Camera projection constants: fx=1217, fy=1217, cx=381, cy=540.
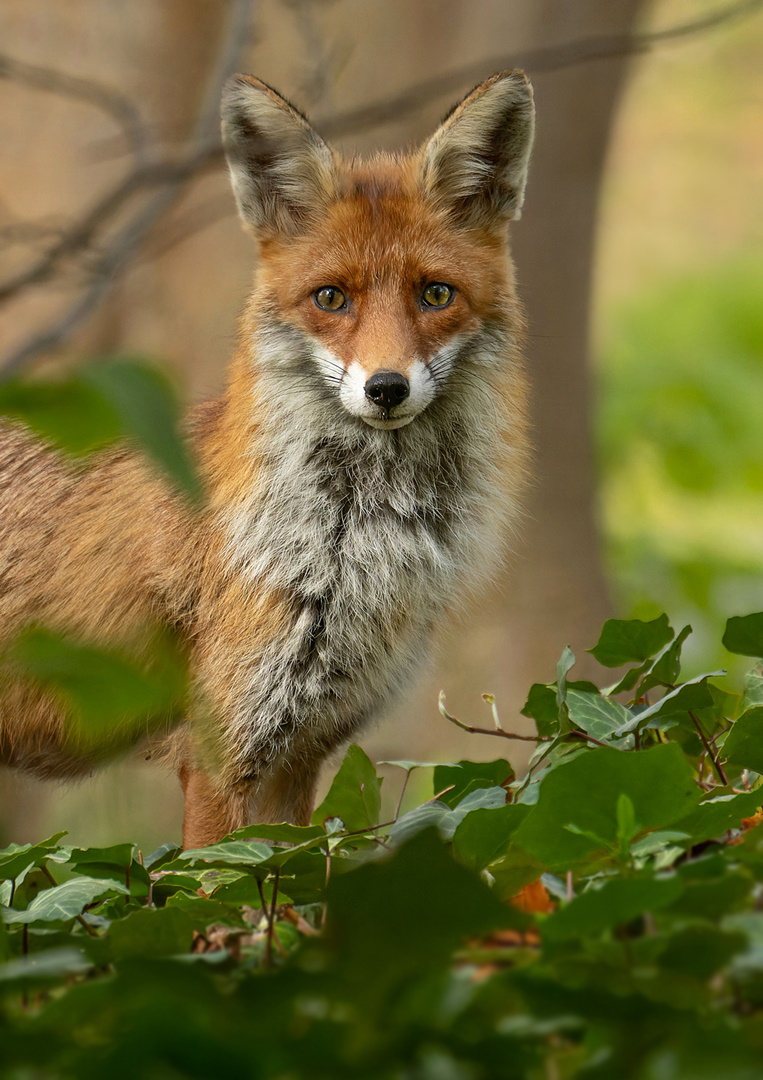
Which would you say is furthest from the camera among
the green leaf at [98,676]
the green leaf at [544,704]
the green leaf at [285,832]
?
the green leaf at [544,704]

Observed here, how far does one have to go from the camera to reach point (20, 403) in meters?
1.08

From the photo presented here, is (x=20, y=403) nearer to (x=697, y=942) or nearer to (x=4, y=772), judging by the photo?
(x=697, y=942)

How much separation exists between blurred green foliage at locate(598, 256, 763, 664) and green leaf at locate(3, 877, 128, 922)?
478cm

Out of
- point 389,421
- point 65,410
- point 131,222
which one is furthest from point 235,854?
point 131,222

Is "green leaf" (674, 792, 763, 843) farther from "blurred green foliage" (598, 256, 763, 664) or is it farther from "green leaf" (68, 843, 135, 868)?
"blurred green foliage" (598, 256, 763, 664)

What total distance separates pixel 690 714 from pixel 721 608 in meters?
4.60

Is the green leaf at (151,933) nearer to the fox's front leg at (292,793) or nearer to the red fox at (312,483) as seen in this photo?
the red fox at (312,483)

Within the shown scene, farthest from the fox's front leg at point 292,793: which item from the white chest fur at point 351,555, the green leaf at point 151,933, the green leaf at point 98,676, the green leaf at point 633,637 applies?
the green leaf at point 98,676

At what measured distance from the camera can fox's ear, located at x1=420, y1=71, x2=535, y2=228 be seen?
16.1ft

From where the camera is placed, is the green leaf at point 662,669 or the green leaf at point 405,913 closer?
the green leaf at point 405,913

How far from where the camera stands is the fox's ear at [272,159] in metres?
4.82

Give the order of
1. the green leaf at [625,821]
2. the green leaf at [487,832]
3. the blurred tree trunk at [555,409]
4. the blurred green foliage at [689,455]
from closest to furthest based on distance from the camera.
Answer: the green leaf at [625,821] → the green leaf at [487,832] → the blurred green foliage at [689,455] → the blurred tree trunk at [555,409]

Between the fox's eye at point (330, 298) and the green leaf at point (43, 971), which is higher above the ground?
the fox's eye at point (330, 298)

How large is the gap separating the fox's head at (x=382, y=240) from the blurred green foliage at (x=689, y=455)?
279 cm
